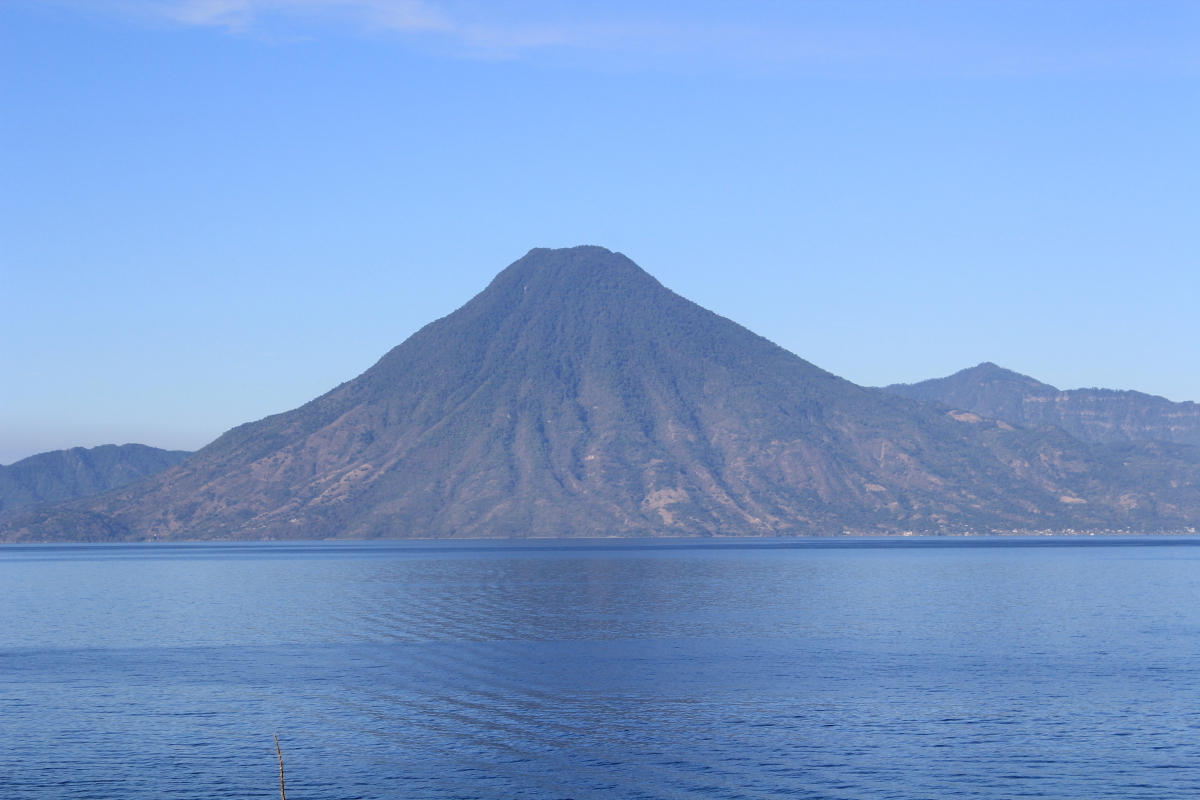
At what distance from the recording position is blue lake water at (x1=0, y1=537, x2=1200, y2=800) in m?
51.5

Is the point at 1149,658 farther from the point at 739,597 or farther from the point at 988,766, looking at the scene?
the point at 739,597

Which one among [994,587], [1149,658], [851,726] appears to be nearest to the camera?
[851,726]

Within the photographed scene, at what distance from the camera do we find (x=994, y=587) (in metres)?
170

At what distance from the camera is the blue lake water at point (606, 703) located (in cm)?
5153

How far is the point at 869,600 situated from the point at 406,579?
80947mm

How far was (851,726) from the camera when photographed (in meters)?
61.8

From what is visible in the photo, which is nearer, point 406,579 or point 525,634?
point 525,634

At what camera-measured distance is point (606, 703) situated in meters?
69.2

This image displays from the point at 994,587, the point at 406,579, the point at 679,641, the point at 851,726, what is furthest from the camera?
the point at 406,579

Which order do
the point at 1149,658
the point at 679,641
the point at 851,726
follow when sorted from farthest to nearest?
the point at 679,641, the point at 1149,658, the point at 851,726

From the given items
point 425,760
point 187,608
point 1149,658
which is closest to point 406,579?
point 187,608

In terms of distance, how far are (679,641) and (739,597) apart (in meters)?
52.5

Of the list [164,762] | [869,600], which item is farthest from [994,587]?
[164,762]

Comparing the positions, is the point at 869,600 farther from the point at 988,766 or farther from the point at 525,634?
the point at 988,766
